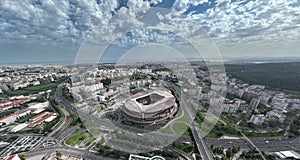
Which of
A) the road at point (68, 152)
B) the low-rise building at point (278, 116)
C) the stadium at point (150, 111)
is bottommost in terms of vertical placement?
the road at point (68, 152)

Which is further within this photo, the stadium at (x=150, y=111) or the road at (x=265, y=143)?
the stadium at (x=150, y=111)

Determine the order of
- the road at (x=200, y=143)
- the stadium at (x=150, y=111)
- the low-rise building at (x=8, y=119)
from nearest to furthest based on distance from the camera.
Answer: the road at (x=200, y=143) < the stadium at (x=150, y=111) < the low-rise building at (x=8, y=119)

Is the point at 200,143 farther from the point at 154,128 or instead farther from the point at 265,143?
the point at 265,143

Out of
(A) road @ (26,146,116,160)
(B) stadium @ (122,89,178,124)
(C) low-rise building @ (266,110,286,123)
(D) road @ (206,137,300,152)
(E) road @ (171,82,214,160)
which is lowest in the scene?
(D) road @ (206,137,300,152)

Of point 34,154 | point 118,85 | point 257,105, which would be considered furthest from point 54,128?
point 257,105

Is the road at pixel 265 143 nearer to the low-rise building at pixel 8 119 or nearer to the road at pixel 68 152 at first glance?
the road at pixel 68 152

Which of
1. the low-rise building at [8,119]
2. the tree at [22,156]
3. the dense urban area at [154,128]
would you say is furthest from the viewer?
the low-rise building at [8,119]

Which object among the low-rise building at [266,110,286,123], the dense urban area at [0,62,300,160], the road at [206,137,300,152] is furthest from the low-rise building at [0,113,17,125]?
the low-rise building at [266,110,286,123]

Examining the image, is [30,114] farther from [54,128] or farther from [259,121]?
[259,121]

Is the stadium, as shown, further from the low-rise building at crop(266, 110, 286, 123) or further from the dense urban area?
the low-rise building at crop(266, 110, 286, 123)

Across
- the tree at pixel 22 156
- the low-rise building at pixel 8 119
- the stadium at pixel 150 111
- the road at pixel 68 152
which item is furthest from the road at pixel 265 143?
the low-rise building at pixel 8 119

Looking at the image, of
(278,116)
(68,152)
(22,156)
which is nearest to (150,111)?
(68,152)
